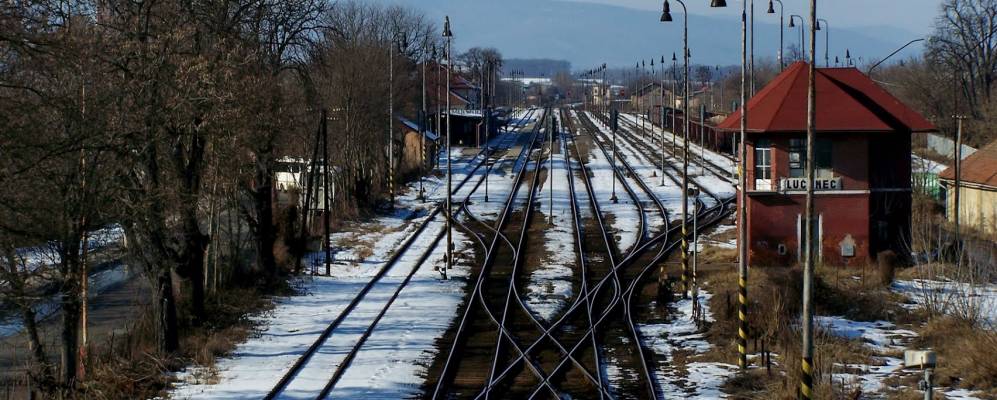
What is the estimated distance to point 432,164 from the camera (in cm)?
5897

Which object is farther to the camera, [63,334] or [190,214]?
[190,214]

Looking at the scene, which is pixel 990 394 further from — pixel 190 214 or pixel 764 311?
pixel 190 214

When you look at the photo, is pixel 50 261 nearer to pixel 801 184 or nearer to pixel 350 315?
pixel 350 315

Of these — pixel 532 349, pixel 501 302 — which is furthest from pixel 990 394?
pixel 501 302

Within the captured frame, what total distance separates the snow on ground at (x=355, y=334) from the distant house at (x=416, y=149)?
77.1ft

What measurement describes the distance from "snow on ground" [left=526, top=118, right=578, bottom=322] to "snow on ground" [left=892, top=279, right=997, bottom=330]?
6916 mm

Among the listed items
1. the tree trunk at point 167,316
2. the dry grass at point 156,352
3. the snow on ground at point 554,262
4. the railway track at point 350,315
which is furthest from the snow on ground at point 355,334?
the snow on ground at point 554,262

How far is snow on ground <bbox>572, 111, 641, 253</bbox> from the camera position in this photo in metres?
32.5

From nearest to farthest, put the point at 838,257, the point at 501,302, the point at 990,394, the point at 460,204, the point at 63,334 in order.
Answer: the point at 990,394, the point at 63,334, the point at 501,302, the point at 838,257, the point at 460,204

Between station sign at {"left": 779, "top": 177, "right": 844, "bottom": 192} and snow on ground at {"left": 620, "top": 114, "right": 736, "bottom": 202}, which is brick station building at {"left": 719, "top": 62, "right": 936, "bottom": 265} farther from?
snow on ground at {"left": 620, "top": 114, "right": 736, "bottom": 202}

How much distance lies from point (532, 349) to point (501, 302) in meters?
4.66

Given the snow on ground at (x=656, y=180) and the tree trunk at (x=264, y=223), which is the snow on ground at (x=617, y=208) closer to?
the snow on ground at (x=656, y=180)

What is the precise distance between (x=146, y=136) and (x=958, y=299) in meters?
12.9

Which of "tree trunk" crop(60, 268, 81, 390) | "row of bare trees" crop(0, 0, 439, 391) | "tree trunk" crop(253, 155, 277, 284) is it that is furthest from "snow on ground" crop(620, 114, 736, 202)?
"tree trunk" crop(60, 268, 81, 390)
